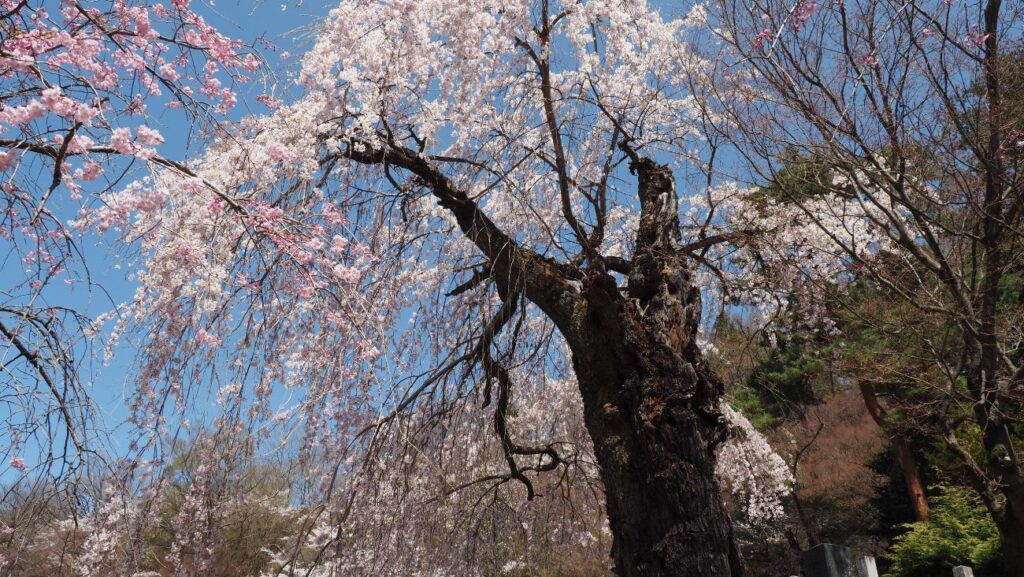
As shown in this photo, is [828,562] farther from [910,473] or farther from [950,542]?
[910,473]

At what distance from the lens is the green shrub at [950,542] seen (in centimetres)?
850

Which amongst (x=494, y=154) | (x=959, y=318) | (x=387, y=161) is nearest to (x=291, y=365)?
(x=387, y=161)

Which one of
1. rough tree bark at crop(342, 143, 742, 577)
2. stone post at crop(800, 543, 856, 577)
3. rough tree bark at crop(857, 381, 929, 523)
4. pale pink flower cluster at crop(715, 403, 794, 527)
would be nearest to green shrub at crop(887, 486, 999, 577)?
rough tree bark at crop(857, 381, 929, 523)

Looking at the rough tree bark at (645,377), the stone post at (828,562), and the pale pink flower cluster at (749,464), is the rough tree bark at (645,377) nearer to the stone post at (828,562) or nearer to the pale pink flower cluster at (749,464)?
the stone post at (828,562)

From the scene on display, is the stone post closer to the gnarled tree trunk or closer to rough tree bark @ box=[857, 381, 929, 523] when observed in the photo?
the gnarled tree trunk

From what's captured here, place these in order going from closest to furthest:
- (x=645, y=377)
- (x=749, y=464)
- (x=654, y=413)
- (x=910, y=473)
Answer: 1. (x=654, y=413)
2. (x=645, y=377)
3. (x=749, y=464)
4. (x=910, y=473)

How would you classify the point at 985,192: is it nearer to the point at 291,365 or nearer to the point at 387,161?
the point at 387,161

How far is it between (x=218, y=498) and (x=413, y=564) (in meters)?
2.39

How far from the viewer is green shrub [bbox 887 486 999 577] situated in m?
8.50

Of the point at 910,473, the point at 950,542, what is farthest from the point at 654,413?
the point at 910,473

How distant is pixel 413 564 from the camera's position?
18.1 feet

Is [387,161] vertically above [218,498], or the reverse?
[387,161]

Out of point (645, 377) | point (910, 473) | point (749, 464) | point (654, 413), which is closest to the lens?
point (654, 413)

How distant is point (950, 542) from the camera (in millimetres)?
8906
